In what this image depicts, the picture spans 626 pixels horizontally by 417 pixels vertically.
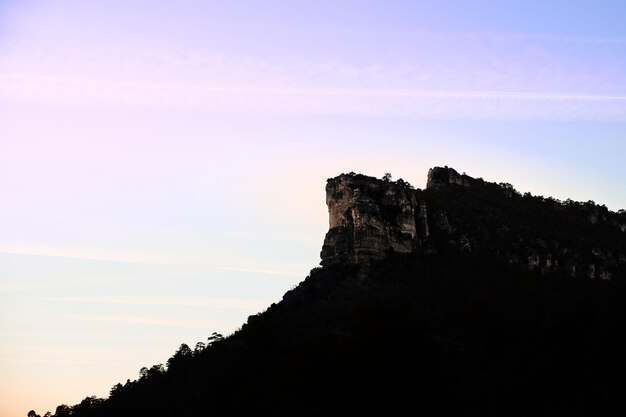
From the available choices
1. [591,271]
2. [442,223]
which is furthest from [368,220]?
[591,271]

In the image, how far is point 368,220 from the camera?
105938 mm

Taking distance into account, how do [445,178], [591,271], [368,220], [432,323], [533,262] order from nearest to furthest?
[432,323]
[368,220]
[533,262]
[591,271]
[445,178]

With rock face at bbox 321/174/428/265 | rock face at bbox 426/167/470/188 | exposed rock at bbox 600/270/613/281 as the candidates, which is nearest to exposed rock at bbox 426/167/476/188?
rock face at bbox 426/167/470/188

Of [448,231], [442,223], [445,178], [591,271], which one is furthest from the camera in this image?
[445,178]

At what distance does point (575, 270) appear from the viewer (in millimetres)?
113562

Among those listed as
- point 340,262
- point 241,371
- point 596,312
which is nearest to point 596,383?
point 596,312

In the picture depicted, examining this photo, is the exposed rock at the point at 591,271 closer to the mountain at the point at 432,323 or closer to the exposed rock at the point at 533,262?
the mountain at the point at 432,323

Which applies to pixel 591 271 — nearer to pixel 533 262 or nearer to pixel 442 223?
pixel 533 262

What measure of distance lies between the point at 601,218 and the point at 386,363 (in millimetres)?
101301

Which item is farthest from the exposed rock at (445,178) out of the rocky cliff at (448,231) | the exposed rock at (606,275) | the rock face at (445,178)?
the exposed rock at (606,275)

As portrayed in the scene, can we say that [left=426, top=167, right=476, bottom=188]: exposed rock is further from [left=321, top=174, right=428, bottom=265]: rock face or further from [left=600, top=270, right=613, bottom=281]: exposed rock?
[left=600, top=270, right=613, bottom=281]: exposed rock

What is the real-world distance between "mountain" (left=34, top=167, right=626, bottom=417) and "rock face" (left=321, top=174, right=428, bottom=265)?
17 centimetres

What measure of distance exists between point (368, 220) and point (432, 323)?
2656cm

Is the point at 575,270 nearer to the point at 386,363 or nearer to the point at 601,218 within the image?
the point at 601,218
